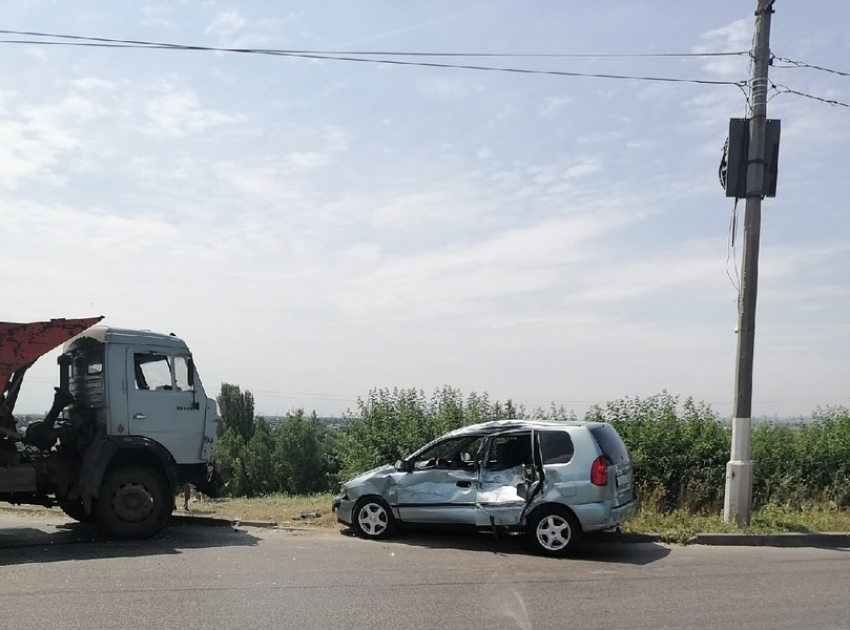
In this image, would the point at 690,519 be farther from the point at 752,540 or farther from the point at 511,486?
the point at 511,486

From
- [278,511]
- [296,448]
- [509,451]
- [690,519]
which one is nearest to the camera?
[509,451]

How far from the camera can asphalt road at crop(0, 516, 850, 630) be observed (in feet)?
21.6

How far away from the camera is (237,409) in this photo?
6109 centimetres

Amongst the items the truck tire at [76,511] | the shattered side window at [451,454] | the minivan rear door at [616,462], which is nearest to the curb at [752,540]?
the minivan rear door at [616,462]

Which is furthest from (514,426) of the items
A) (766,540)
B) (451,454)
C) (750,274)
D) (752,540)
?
(750,274)

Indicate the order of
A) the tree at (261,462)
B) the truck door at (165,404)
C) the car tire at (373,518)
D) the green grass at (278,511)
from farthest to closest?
1. the tree at (261,462)
2. the green grass at (278,511)
3. the truck door at (165,404)
4. the car tire at (373,518)

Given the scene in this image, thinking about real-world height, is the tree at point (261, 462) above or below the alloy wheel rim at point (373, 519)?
below

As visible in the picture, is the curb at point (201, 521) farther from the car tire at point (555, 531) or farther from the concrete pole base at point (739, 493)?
the concrete pole base at point (739, 493)

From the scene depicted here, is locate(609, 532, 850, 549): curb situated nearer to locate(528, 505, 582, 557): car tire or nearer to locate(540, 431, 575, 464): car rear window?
locate(528, 505, 582, 557): car tire

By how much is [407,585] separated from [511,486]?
97.7 inches

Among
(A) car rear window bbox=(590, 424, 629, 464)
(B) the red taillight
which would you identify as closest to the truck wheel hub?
(B) the red taillight

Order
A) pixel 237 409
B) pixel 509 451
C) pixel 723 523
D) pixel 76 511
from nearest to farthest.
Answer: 1. pixel 509 451
2. pixel 723 523
3. pixel 76 511
4. pixel 237 409

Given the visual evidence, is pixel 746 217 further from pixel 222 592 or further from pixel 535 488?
pixel 222 592

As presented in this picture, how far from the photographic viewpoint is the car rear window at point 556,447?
9703mm
